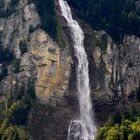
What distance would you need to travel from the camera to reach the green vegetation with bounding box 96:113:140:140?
70.2 meters

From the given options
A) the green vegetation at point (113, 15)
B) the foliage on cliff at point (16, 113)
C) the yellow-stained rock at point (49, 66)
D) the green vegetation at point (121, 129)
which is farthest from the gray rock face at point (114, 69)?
the foliage on cliff at point (16, 113)

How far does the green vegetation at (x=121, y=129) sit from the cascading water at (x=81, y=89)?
15.9 feet

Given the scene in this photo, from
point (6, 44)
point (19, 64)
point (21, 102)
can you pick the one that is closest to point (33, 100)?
point (21, 102)

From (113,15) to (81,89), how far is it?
1432cm

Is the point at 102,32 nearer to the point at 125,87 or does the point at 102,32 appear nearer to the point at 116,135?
the point at 125,87

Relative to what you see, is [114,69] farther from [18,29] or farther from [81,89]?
[18,29]

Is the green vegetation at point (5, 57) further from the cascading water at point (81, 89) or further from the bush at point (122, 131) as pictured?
the bush at point (122, 131)

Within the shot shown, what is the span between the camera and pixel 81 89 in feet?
274

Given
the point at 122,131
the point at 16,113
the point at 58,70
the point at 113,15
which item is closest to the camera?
the point at 122,131

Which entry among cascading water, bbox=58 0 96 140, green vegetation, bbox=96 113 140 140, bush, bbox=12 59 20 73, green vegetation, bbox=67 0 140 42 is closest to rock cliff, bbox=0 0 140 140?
bush, bbox=12 59 20 73

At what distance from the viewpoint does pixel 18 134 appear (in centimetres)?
7456

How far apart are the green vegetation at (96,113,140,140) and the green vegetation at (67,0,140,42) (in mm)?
16821

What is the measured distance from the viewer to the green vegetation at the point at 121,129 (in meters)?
70.2

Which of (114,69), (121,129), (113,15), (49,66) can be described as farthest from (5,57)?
(121,129)
